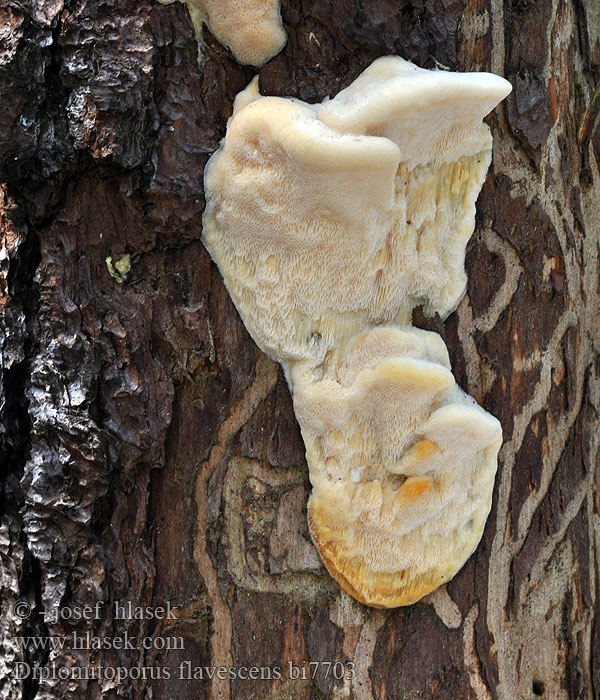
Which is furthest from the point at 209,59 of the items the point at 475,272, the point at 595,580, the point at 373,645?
the point at 595,580

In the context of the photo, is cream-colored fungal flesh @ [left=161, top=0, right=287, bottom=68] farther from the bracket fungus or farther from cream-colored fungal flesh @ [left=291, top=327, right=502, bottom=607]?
cream-colored fungal flesh @ [left=291, top=327, right=502, bottom=607]

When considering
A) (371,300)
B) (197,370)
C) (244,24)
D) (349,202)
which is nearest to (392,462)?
(371,300)

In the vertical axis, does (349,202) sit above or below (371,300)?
above

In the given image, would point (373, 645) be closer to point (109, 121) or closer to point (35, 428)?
point (35, 428)

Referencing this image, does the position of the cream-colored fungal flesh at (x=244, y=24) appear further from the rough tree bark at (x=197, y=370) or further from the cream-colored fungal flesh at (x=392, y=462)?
the cream-colored fungal flesh at (x=392, y=462)

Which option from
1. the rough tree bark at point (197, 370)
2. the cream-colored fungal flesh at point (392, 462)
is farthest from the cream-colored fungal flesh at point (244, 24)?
the cream-colored fungal flesh at point (392, 462)

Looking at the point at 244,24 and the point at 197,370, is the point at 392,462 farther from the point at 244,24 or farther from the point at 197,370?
the point at 244,24
